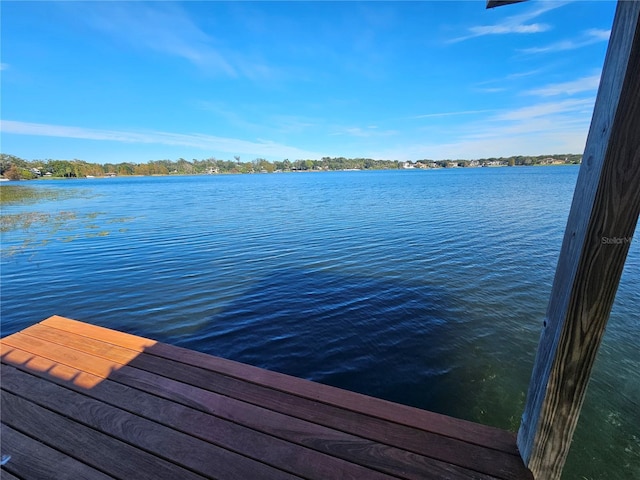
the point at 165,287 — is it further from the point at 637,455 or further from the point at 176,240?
the point at 637,455

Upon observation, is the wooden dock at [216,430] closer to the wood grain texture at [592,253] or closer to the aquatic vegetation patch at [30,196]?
the wood grain texture at [592,253]

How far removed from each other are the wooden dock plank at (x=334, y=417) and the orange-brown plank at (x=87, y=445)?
506mm

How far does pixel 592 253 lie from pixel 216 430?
7.11 feet

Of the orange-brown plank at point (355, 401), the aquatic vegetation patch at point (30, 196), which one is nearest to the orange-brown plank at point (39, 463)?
the orange-brown plank at point (355, 401)

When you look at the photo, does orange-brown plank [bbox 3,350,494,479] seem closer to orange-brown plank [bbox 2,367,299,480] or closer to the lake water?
orange-brown plank [bbox 2,367,299,480]

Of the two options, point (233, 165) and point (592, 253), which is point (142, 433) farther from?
point (233, 165)

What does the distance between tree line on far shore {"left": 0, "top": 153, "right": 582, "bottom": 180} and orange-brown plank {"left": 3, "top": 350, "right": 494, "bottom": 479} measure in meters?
124

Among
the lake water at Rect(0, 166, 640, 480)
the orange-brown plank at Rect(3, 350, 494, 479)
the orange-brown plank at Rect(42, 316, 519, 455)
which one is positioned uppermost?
the orange-brown plank at Rect(3, 350, 494, 479)

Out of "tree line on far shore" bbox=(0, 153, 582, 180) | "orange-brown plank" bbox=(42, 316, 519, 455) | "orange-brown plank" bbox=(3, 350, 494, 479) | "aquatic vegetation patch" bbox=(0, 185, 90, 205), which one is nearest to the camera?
"orange-brown plank" bbox=(3, 350, 494, 479)

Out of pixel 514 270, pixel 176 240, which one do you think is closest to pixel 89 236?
pixel 176 240

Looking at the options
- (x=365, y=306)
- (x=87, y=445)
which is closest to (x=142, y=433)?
(x=87, y=445)

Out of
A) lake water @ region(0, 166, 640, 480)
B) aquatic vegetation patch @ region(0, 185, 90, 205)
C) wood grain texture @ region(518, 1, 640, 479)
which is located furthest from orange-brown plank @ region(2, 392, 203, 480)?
aquatic vegetation patch @ region(0, 185, 90, 205)

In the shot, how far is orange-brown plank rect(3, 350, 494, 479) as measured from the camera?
1.62 meters

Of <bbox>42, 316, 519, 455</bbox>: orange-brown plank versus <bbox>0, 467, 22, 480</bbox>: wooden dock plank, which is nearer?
<bbox>0, 467, 22, 480</bbox>: wooden dock plank
